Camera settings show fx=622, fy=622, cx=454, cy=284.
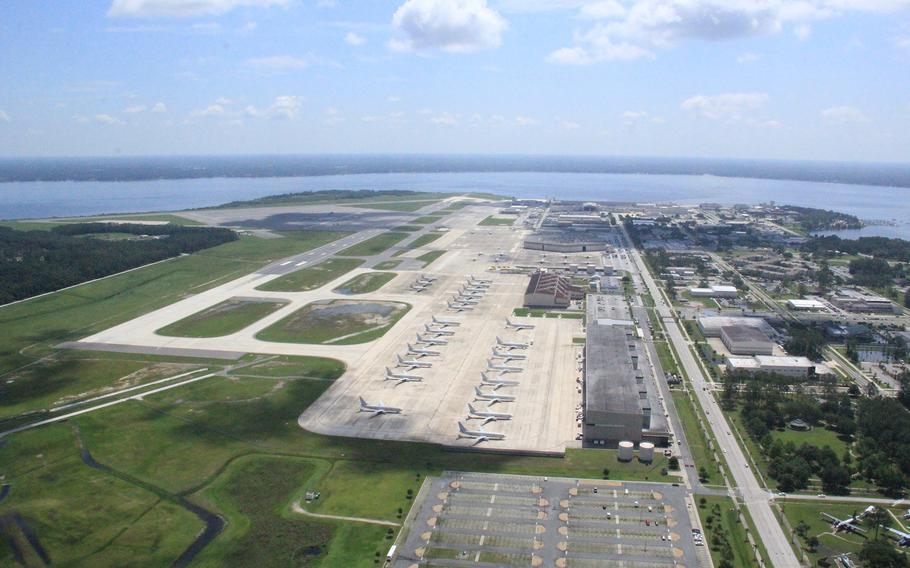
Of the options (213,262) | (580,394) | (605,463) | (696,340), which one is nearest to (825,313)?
(696,340)

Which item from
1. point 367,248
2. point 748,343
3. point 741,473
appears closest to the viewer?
point 741,473

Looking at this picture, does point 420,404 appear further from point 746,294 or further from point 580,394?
point 746,294

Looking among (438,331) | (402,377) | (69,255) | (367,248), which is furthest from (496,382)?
(69,255)

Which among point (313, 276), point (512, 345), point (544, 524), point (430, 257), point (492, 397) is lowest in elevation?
point (544, 524)

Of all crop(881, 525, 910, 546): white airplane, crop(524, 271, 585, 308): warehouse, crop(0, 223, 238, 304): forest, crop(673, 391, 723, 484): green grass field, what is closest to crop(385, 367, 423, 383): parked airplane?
crop(673, 391, 723, 484): green grass field

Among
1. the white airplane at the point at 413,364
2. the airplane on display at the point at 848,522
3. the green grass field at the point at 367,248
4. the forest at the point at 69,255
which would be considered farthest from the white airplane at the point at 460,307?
the forest at the point at 69,255

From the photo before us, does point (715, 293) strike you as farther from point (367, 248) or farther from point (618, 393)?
point (367, 248)

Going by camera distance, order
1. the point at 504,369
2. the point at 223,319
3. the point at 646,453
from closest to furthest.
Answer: the point at 646,453
the point at 504,369
the point at 223,319

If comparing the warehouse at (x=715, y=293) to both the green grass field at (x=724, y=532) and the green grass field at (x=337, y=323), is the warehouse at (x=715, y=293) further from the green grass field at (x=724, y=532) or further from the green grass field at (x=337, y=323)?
the green grass field at (x=724, y=532)
